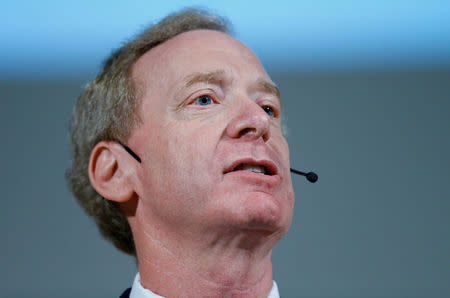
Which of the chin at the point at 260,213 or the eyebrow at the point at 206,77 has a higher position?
the eyebrow at the point at 206,77

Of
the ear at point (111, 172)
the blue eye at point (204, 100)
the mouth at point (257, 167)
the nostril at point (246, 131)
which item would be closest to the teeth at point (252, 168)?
the mouth at point (257, 167)

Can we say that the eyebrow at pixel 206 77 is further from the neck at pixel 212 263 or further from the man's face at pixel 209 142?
the neck at pixel 212 263

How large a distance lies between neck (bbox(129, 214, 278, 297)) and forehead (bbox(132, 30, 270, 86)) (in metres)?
0.56

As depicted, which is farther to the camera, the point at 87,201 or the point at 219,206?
the point at 87,201

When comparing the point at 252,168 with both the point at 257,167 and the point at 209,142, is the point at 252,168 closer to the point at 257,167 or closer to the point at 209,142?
the point at 257,167

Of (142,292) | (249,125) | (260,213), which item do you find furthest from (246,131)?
(142,292)

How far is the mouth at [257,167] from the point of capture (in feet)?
5.81

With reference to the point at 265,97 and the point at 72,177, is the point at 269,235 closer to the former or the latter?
the point at 265,97

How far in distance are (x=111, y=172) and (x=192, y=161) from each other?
1.41ft

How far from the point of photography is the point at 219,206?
1715 millimetres


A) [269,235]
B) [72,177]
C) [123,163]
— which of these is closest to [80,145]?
[72,177]

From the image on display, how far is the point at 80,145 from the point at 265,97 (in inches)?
31.3

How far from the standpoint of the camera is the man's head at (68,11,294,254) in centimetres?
175

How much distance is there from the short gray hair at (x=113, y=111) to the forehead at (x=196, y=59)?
67mm
